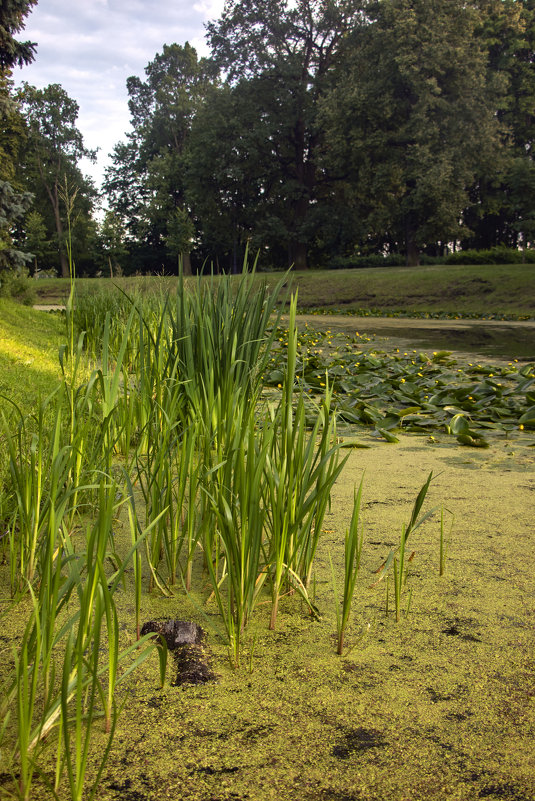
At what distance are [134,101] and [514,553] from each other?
37.1m

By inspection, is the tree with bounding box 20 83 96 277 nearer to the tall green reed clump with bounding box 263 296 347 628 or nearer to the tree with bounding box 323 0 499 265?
the tree with bounding box 323 0 499 265

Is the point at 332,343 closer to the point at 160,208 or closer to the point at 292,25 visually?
the point at 292,25

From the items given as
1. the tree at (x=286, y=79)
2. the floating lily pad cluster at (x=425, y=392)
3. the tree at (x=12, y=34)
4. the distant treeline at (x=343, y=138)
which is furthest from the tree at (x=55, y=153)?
the floating lily pad cluster at (x=425, y=392)

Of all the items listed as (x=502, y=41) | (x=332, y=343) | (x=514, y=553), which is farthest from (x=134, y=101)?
(x=514, y=553)

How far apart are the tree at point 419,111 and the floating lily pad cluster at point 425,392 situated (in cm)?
1301

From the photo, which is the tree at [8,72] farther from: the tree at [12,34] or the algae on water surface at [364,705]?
the algae on water surface at [364,705]

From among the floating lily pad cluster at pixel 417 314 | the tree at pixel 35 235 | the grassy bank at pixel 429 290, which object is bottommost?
the floating lily pad cluster at pixel 417 314

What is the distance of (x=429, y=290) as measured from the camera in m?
14.2

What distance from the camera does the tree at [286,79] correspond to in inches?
839

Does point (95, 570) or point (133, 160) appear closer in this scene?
point (95, 570)

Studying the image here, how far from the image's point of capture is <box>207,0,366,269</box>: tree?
69.9 feet

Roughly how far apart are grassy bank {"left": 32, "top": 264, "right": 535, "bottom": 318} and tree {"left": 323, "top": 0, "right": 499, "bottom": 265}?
9.79 ft

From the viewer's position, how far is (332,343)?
7680 mm

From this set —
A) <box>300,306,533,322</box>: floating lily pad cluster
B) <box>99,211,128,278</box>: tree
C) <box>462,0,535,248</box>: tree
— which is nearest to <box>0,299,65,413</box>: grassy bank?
<box>300,306,533,322</box>: floating lily pad cluster
